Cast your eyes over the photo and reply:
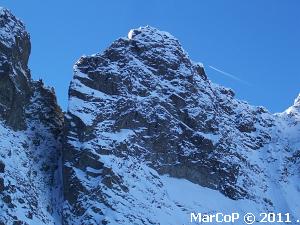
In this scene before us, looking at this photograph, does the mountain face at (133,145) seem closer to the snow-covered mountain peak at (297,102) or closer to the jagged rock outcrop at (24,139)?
the jagged rock outcrop at (24,139)

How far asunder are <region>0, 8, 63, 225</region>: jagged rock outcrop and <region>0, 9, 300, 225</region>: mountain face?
0.50 feet

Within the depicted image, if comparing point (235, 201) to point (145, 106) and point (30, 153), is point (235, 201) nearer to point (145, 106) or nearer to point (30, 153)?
point (145, 106)

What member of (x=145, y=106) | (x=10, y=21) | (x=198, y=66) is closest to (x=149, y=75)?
(x=145, y=106)

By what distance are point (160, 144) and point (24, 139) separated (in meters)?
20.1

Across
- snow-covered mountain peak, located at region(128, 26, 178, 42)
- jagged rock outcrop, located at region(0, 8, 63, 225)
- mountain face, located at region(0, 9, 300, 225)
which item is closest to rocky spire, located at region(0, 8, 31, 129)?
jagged rock outcrop, located at region(0, 8, 63, 225)

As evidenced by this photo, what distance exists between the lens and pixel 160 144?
93.4 metres

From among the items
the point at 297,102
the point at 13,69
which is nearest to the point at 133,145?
the point at 13,69

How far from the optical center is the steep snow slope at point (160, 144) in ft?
261

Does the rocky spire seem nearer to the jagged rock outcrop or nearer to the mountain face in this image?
the jagged rock outcrop

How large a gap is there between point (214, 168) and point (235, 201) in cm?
603

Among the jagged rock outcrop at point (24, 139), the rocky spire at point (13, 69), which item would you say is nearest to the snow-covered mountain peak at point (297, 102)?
the jagged rock outcrop at point (24, 139)

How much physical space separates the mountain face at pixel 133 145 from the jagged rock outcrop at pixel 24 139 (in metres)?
0.15

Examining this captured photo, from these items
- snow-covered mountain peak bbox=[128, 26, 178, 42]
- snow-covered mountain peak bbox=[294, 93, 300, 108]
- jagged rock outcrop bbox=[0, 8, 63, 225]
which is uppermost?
snow-covered mountain peak bbox=[294, 93, 300, 108]

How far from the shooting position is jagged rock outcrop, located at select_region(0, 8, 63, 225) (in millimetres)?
71250
